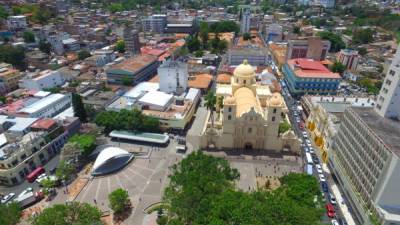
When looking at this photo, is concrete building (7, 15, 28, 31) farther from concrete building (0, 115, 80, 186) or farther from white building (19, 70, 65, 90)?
concrete building (0, 115, 80, 186)

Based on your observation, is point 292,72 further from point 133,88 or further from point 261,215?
point 261,215

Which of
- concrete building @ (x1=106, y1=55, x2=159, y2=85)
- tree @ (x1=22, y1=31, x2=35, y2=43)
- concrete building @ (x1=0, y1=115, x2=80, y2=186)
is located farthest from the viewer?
tree @ (x1=22, y1=31, x2=35, y2=43)

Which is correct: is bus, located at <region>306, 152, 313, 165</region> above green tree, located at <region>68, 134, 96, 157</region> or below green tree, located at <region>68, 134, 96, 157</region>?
below

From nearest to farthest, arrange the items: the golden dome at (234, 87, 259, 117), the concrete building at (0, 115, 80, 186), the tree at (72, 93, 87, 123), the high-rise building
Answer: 1. the concrete building at (0, 115, 80, 186)
2. the golden dome at (234, 87, 259, 117)
3. the tree at (72, 93, 87, 123)
4. the high-rise building

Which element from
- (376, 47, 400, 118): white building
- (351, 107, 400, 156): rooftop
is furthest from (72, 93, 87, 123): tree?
(376, 47, 400, 118): white building

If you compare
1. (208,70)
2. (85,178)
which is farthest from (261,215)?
(208,70)

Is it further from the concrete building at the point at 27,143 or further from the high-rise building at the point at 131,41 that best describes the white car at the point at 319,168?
the high-rise building at the point at 131,41
